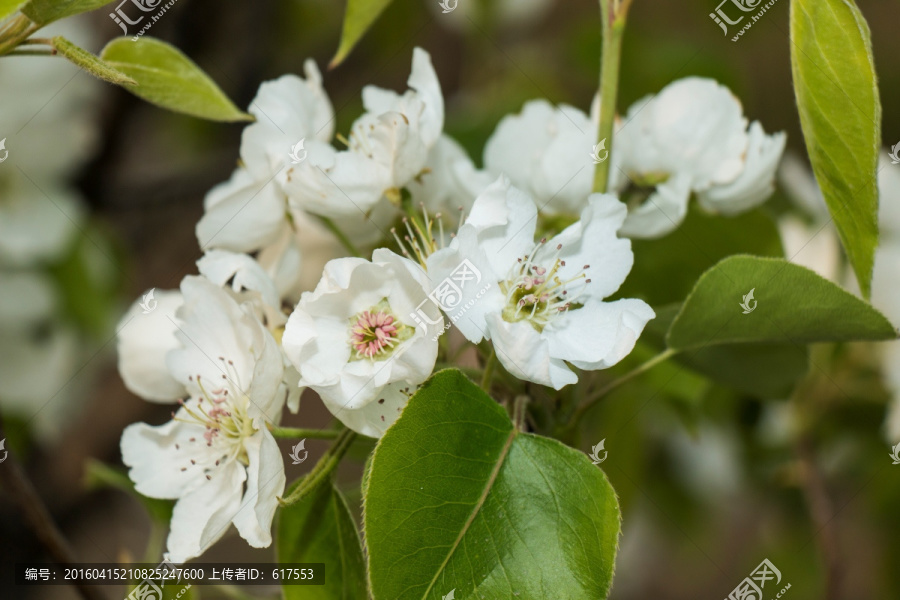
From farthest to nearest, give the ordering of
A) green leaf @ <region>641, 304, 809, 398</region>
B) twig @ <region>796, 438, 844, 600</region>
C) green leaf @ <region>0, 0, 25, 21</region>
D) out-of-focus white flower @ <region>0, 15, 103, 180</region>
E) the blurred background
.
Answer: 1. out-of-focus white flower @ <region>0, 15, 103, 180</region>
2. the blurred background
3. twig @ <region>796, 438, 844, 600</region>
4. green leaf @ <region>641, 304, 809, 398</region>
5. green leaf @ <region>0, 0, 25, 21</region>

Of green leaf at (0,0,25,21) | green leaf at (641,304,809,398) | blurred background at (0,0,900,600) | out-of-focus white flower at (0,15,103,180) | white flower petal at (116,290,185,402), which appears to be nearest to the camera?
green leaf at (0,0,25,21)

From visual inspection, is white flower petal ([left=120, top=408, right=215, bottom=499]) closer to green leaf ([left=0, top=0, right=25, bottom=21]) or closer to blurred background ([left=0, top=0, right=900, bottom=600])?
blurred background ([left=0, top=0, right=900, bottom=600])

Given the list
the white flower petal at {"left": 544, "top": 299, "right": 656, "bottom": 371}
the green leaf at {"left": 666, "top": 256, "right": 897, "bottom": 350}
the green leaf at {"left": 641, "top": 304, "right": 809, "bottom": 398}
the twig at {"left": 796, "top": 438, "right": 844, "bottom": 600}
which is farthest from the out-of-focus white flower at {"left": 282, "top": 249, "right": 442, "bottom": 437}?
the twig at {"left": 796, "top": 438, "right": 844, "bottom": 600}

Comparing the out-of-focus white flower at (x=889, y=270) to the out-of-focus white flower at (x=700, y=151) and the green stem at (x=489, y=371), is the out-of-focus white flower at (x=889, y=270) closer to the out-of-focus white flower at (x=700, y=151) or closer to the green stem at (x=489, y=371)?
the out-of-focus white flower at (x=700, y=151)

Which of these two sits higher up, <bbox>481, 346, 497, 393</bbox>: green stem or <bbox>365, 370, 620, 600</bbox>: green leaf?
<bbox>481, 346, 497, 393</bbox>: green stem

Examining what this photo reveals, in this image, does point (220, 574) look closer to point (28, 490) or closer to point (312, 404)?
point (28, 490)

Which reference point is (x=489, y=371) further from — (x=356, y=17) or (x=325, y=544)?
(x=356, y=17)

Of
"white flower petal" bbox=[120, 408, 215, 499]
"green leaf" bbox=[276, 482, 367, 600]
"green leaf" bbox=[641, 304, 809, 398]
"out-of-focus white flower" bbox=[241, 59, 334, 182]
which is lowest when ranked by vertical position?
"green leaf" bbox=[641, 304, 809, 398]

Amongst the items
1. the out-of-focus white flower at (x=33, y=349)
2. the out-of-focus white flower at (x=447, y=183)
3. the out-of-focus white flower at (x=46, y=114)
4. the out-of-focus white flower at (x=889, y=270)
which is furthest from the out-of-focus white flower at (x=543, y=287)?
the out-of-focus white flower at (x=33, y=349)
